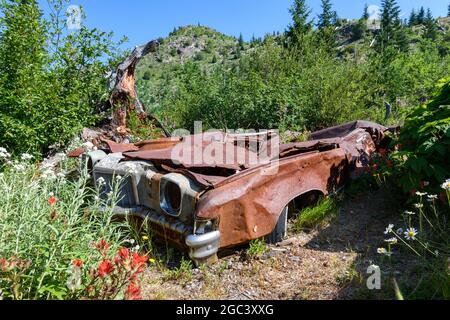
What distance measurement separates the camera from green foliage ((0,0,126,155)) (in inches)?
214

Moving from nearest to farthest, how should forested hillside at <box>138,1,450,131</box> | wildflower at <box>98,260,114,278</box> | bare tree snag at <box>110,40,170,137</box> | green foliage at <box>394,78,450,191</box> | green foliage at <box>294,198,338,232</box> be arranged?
wildflower at <box>98,260,114,278</box> → green foliage at <box>394,78,450,191</box> → green foliage at <box>294,198,338,232</box> → bare tree snag at <box>110,40,170,137</box> → forested hillside at <box>138,1,450,131</box>

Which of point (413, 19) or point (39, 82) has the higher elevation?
point (413, 19)

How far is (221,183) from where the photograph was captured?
2.84 meters

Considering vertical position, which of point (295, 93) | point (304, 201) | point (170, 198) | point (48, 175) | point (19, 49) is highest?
point (19, 49)

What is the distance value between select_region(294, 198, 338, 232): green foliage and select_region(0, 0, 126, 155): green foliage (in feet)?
13.7

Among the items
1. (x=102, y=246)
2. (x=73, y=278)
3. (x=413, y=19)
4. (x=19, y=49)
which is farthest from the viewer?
(x=413, y=19)

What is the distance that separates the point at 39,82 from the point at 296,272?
5107 millimetres

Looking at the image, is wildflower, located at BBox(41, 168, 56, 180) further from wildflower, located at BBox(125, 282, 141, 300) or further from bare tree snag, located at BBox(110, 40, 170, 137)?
bare tree snag, located at BBox(110, 40, 170, 137)

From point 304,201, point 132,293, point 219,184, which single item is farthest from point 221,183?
point 304,201

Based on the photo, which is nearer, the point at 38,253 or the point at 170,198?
the point at 38,253

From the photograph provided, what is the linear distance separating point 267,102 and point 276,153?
412cm

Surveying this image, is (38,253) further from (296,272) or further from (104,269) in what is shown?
(296,272)

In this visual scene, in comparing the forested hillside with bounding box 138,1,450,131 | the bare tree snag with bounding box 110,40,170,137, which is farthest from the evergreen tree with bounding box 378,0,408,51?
the bare tree snag with bounding box 110,40,170,137

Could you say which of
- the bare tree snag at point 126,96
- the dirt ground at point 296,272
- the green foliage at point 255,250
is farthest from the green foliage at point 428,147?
the bare tree snag at point 126,96
